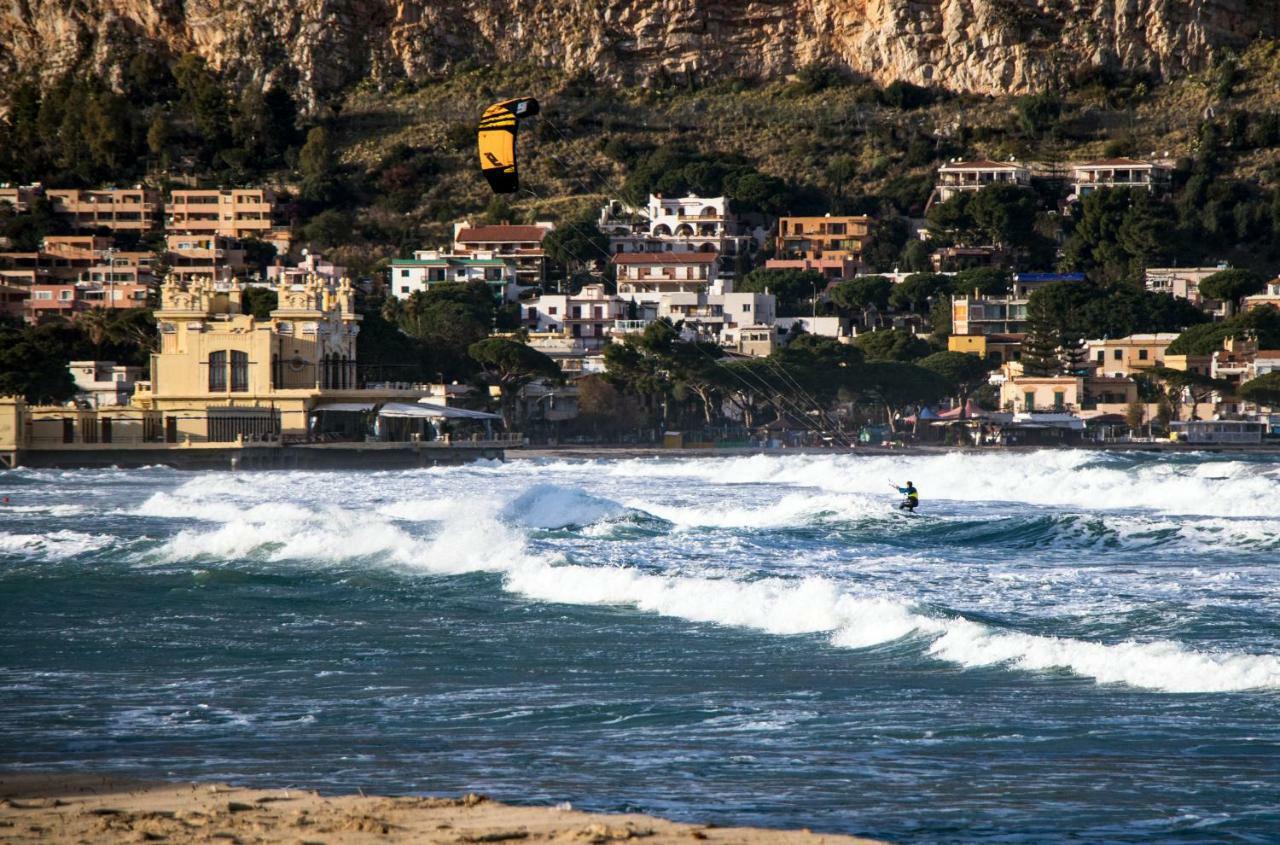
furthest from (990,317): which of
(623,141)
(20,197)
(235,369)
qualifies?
(20,197)

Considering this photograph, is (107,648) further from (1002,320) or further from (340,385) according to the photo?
(1002,320)

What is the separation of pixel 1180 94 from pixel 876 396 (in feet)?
177

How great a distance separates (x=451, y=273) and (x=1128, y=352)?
37.2 meters

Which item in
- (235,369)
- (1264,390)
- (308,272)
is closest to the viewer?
(235,369)

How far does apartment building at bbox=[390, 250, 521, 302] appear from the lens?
111562mm

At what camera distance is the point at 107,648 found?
18562mm

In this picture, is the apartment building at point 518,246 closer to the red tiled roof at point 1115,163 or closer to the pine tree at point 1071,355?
the red tiled roof at point 1115,163

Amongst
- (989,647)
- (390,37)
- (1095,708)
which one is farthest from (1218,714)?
(390,37)

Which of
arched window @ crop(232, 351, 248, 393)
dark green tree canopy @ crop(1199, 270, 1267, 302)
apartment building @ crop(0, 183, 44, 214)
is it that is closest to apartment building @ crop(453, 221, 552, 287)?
apartment building @ crop(0, 183, 44, 214)

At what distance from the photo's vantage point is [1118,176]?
122562mm

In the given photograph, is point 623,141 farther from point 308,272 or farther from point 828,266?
point 308,272

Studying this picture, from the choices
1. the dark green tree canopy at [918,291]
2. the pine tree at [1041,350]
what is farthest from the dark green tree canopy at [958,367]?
the dark green tree canopy at [918,291]

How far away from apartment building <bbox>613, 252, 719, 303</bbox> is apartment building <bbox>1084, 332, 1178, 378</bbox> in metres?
25.7

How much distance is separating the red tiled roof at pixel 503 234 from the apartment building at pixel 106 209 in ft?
73.8
